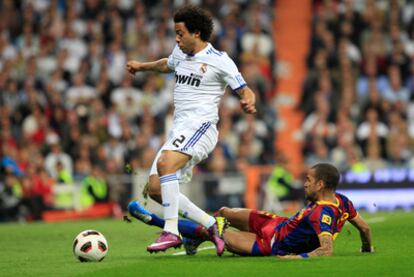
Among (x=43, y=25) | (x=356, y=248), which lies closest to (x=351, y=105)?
(x=43, y=25)

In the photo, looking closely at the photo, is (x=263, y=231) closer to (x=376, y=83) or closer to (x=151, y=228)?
(x=151, y=228)

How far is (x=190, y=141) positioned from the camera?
10.3m

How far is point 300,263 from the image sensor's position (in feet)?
30.4

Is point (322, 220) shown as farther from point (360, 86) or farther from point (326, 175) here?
point (360, 86)

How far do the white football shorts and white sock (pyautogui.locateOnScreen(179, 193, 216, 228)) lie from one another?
0.72 ft

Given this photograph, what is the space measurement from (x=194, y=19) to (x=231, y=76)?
65cm

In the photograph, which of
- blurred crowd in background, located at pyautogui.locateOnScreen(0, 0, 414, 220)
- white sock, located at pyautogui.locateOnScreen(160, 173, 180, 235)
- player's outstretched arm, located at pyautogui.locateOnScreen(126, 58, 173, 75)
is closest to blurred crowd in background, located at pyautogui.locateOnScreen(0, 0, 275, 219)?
blurred crowd in background, located at pyautogui.locateOnScreen(0, 0, 414, 220)

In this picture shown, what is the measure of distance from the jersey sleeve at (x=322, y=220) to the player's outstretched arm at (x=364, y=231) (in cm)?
55

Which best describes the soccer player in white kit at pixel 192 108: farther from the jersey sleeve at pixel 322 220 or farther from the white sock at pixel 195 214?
the jersey sleeve at pixel 322 220

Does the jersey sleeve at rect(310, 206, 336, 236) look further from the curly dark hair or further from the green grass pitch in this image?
the curly dark hair

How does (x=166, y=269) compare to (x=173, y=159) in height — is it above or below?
below

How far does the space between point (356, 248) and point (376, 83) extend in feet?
42.7

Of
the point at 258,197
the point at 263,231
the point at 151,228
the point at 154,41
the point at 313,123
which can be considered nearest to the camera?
the point at 263,231

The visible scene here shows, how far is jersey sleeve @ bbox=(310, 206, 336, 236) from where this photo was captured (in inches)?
370
